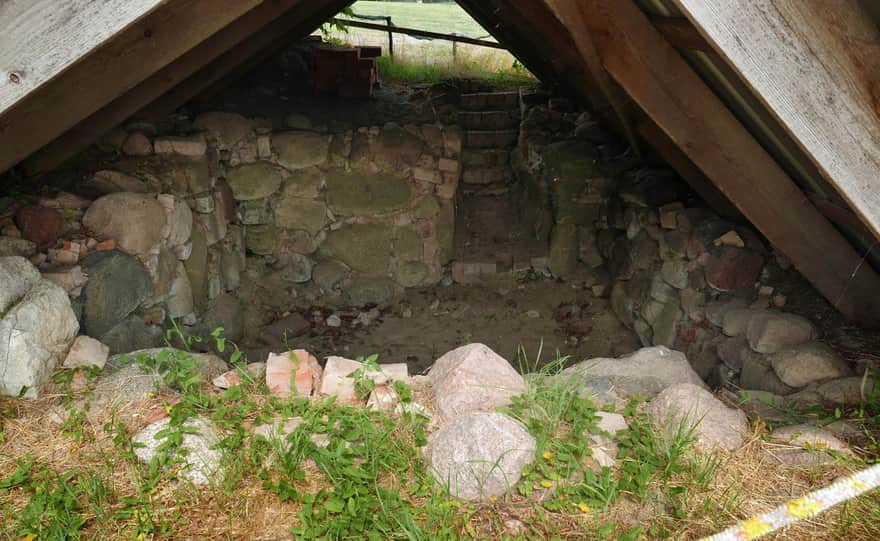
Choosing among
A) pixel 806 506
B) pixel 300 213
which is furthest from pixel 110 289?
pixel 806 506

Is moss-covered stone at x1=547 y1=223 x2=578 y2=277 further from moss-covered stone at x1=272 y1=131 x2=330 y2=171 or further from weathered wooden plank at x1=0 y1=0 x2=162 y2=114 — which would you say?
weathered wooden plank at x1=0 y1=0 x2=162 y2=114

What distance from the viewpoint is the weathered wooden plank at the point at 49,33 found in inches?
60.4

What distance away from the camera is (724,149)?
2877 millimetres

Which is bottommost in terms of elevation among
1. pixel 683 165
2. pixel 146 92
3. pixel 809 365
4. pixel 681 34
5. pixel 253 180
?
pixel 809 365

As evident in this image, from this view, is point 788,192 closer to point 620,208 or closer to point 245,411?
point 620,208

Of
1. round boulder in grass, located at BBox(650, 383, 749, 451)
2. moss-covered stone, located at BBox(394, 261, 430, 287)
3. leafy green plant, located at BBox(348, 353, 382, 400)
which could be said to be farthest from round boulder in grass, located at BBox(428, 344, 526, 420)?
moss-covered stone, located at BBox(394, 261, 430, 287)

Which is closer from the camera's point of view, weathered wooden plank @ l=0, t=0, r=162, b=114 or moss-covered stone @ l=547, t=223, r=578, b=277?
weathered wooden plank @ l=0, t=0, r=162, b=114

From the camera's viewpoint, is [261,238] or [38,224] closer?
[38,224]

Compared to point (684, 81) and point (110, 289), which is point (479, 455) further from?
point (110, 289)

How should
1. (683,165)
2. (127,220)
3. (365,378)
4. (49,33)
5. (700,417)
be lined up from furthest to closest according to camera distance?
1. (683,165)
2. (127,220)
3. (365,378)
4. (700,417)
5. (49,33)

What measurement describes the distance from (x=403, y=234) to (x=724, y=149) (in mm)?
3019

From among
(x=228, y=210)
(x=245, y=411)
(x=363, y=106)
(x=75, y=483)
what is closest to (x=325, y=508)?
(x=245, y=411)

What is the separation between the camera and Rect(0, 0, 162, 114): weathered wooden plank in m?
1.53

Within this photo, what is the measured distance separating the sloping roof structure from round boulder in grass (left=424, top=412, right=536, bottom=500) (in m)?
1.23
